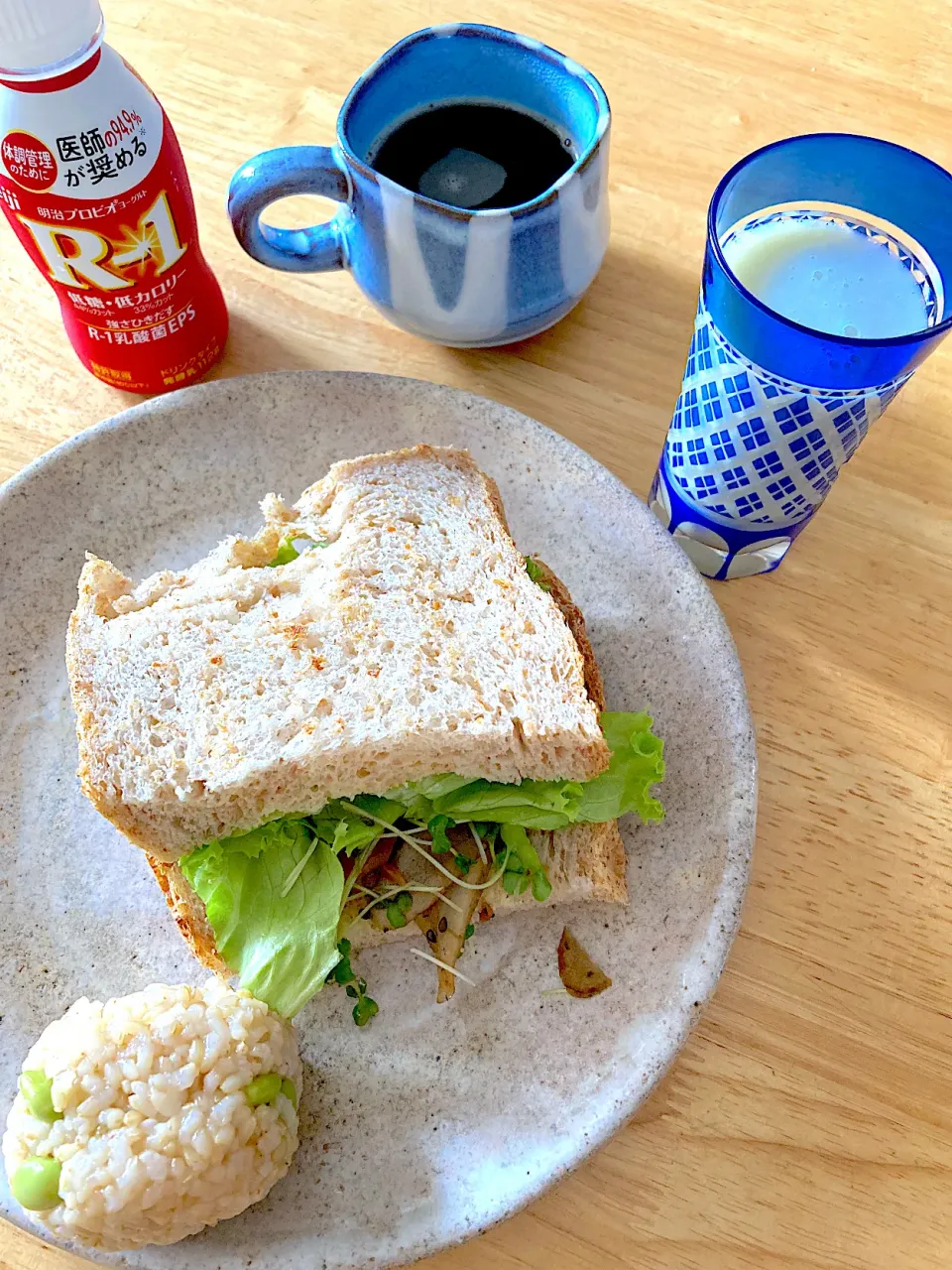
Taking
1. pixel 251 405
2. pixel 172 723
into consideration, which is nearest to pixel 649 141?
pixel 251 405

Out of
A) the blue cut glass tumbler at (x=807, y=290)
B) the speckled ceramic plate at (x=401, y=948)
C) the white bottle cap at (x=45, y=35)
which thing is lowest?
the speckled ceramic plate at (x=401, y=948)

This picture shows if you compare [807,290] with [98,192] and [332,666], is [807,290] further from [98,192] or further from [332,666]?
[98,192]

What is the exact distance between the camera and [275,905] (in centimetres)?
131

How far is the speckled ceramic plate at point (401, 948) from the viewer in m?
1.17

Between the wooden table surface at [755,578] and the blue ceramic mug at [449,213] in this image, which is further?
the blue ceramic mug at [449,213]

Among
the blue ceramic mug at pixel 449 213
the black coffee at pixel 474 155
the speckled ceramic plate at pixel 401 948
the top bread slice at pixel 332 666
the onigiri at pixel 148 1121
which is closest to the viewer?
the onigiri at pixel 148 1121

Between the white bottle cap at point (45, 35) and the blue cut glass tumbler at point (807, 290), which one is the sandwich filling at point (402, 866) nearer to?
the blue cut glass tumbler at point (807, 290)

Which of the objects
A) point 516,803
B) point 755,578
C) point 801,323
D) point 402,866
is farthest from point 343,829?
point 801,323

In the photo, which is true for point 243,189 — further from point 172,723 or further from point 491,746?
point 491,746

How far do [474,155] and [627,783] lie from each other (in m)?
1.01

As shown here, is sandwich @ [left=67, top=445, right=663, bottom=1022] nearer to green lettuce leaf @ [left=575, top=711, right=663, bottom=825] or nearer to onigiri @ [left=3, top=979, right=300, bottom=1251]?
green lettuce leaf @ [left=575, top=711, right=663, bottom=825]

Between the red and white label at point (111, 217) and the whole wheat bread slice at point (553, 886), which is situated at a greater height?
the red and white label at point (111, 217)

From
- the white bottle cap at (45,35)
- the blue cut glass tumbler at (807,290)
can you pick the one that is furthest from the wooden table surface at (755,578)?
the white bottle cap at (45,35)

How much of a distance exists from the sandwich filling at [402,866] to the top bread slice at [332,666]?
0.04 meters
